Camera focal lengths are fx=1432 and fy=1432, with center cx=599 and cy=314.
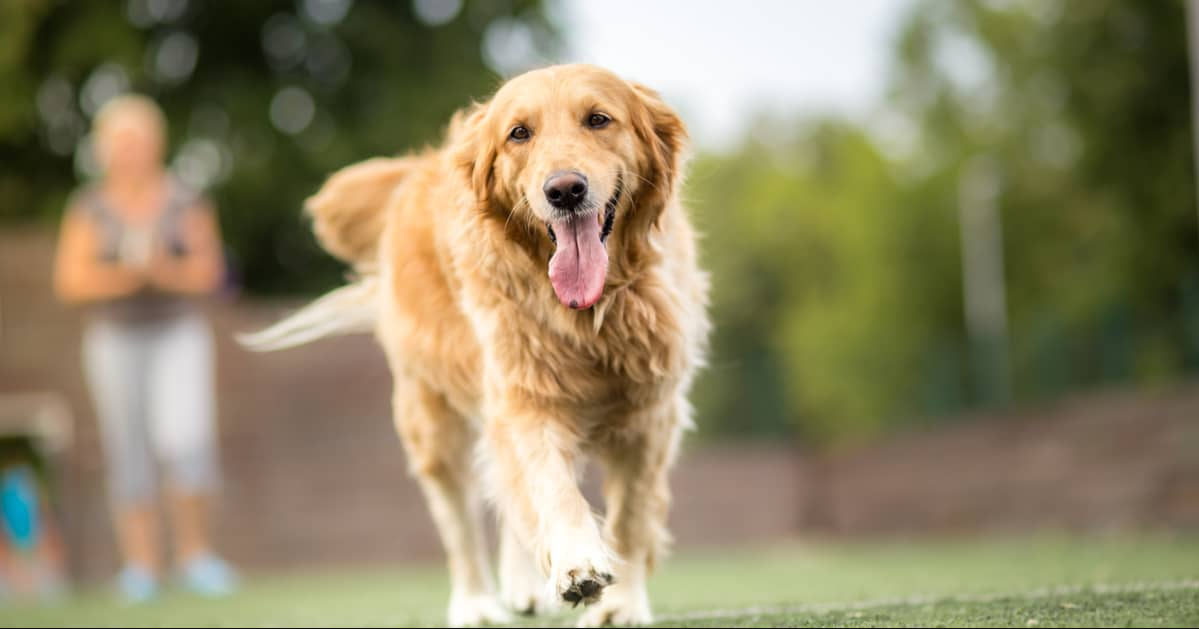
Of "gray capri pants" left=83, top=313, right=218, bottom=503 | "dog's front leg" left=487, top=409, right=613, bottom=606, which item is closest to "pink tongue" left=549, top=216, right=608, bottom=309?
"dog's front leg" left=487, top=409, right=613, bottom=606

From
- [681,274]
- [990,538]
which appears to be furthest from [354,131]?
[681,274]

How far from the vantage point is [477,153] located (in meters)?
4.39

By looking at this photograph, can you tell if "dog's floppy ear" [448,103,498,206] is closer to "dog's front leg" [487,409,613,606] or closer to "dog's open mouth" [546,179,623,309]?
"dog's open mouth" [546,179,623,309]

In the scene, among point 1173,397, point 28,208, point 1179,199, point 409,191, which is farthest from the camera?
point 1179,199

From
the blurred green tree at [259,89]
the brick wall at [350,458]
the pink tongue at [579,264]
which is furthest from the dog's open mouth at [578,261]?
the blurred green tree at [259,89]

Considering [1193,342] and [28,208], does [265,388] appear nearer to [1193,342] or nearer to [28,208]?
[28,208]

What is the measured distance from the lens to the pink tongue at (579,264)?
4.09 meters

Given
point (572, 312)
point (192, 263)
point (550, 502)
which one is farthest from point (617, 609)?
point (192, 263)

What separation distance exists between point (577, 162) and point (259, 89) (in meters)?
13.8

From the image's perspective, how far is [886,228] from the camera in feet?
126

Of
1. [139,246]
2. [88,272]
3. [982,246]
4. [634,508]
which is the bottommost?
[634,508]

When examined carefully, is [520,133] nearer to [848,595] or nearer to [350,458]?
[848,595]

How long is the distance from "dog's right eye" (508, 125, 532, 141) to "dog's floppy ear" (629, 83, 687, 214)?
0.33 metres

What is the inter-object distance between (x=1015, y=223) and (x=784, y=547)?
23.4m
